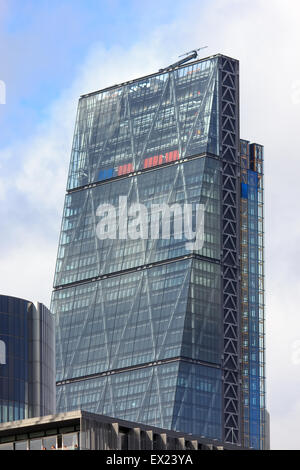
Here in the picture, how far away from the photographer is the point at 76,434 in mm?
141500

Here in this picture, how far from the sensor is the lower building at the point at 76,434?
462 feet

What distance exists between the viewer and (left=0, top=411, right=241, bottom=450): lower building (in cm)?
14088

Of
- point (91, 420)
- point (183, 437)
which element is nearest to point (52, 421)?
point (91, 420)
